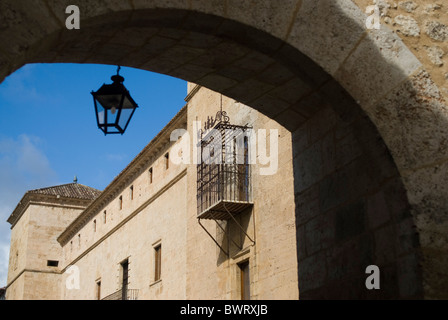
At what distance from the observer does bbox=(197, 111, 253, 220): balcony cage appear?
13406mm

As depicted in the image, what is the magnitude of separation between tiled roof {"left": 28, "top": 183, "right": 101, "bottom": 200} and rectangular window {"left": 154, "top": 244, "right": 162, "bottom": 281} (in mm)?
21019

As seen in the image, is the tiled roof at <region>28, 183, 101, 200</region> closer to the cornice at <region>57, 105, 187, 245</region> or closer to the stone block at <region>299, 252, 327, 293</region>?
the cornice at <region>57, 105, 187, 245</region>

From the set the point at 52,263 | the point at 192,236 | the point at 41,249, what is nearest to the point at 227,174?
the point at 192,236

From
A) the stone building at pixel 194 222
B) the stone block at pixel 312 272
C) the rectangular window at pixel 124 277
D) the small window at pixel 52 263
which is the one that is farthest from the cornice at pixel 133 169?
the stone block at pixel 312 272

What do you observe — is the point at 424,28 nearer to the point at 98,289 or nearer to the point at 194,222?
the point at 194,222

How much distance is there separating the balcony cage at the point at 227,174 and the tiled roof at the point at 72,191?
26.9 m

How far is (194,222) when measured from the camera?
1648cm

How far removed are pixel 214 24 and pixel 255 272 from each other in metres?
9.42

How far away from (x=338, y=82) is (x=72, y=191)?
3914cm

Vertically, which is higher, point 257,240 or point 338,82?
point 257,240

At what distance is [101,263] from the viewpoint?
90.0ft

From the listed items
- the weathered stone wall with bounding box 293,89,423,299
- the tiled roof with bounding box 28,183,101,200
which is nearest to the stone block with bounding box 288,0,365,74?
the weathered stone wall with bounding box 293,89,423,299

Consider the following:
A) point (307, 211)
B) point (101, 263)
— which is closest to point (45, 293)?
→ point (101, 263)
